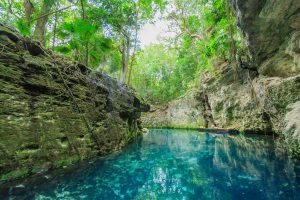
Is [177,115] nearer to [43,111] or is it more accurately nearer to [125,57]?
[125,57]

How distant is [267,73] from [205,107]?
9866 millimetres

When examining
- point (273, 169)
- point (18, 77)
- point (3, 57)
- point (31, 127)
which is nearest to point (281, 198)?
point (273, 169)

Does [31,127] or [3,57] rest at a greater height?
[3,57]

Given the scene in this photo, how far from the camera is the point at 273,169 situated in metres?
4.59

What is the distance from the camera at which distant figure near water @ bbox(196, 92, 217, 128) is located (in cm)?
1811

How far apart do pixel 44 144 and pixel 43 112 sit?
34.2 inches

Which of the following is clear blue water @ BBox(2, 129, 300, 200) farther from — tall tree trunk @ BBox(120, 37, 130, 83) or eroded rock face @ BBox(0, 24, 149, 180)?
tall tree trunk @ BBox(120, 37, 130, 83)

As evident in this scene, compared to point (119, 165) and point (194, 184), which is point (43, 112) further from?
point (194, 184)

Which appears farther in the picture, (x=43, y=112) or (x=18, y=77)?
(x=43, y=112)

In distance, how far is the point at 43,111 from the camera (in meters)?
4.62

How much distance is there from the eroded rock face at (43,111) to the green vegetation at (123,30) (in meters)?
1.42

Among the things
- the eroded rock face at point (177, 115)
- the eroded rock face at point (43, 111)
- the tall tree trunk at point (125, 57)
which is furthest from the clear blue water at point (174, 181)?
the eroded rock face at point (177, 115)

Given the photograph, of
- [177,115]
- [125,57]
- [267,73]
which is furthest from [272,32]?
[177,115]

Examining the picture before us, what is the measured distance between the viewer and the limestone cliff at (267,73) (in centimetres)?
685
